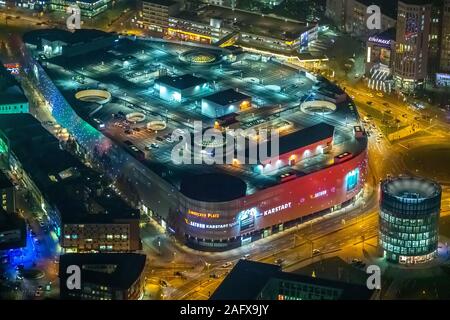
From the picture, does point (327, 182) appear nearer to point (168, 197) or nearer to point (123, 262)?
point (168, 197)

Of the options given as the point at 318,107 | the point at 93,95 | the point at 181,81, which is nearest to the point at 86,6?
the point at 93,95

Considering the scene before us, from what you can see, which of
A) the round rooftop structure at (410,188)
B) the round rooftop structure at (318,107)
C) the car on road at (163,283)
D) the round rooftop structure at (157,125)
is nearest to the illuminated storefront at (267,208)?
the car on road at (163,283)

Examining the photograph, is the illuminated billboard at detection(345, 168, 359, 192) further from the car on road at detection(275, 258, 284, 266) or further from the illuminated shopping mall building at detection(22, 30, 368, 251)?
the car on road at detection(275, 258, 284, 266)

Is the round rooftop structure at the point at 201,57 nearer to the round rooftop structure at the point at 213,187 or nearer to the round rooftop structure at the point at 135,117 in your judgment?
the round rooftop structure at the point at 135,117

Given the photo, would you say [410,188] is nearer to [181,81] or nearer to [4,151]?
[181,81]

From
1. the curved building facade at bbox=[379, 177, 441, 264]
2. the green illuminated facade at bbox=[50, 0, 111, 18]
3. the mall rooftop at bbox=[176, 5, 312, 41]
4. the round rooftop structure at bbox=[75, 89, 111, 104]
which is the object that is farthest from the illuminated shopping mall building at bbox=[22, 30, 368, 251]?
the green illuminated facade at bbox=[50, 0, 111, 18]

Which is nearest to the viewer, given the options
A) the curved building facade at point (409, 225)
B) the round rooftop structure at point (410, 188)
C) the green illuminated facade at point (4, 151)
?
the curved building facade at point (409, 225)
